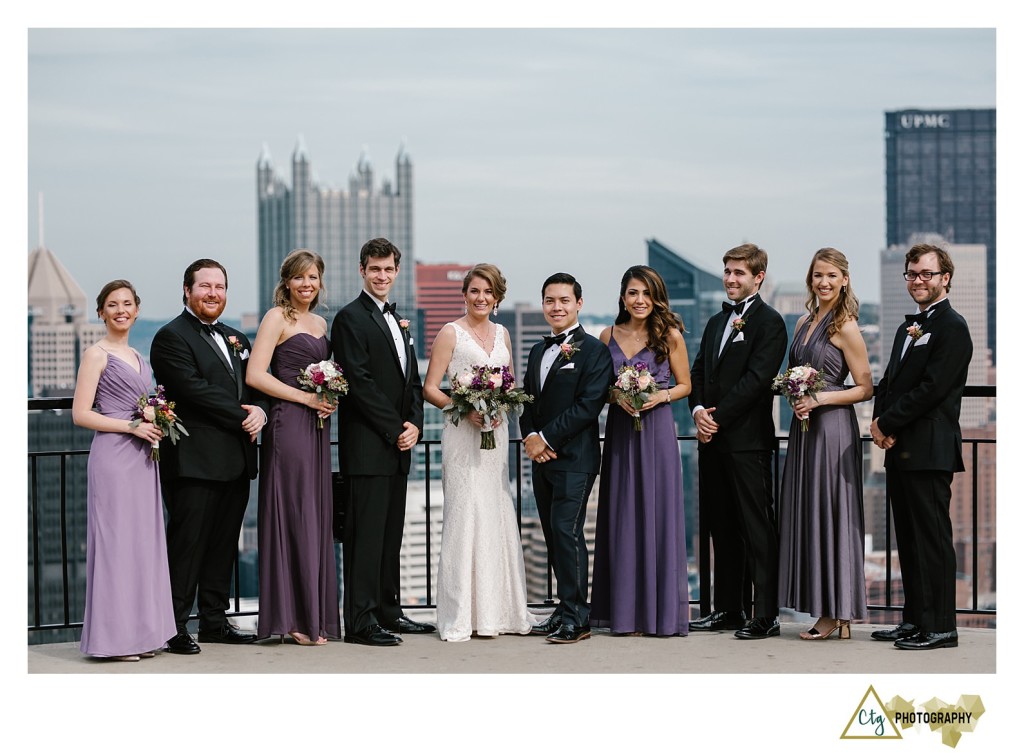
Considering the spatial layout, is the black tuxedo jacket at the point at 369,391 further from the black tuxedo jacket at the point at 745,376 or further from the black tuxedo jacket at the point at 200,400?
the black tuxedo jacket at the point at 745,376

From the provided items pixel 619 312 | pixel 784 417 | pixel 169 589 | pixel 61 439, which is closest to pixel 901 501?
pixel 619 312

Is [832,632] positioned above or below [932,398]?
below

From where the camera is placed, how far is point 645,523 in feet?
19.4

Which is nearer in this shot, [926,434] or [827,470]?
[926,434]

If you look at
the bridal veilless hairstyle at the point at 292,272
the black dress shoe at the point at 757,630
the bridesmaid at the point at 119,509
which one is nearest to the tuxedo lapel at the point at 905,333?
the black dress shoe at the point at 757,630

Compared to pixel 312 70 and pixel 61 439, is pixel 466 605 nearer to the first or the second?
pixel 61 439

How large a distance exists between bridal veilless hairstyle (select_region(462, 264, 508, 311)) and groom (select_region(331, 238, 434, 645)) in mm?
332

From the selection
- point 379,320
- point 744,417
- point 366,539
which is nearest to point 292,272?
point 379,320

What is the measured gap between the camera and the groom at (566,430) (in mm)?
5801

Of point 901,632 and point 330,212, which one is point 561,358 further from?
point 330,212

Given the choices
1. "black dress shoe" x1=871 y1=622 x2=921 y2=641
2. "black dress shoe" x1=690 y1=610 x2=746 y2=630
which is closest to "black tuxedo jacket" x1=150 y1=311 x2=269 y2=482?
"black dress shoe" x1=690 y1=610 x2=746 y2=630

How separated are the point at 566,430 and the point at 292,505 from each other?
128cm
